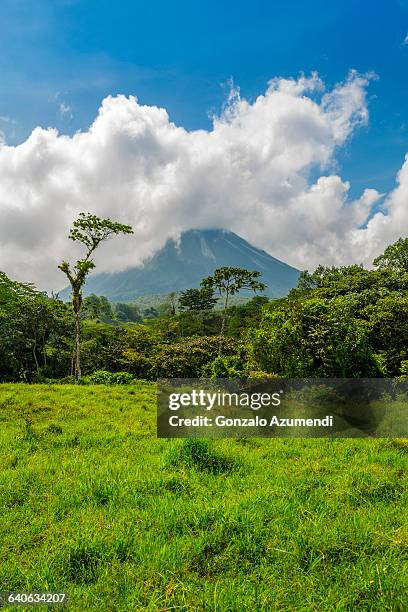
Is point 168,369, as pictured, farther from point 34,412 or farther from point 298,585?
point 298,585

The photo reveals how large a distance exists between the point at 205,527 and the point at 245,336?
17.4 m

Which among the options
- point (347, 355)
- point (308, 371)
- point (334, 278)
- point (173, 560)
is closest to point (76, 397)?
point (308, 371)

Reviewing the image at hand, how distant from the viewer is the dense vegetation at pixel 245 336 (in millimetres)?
13430

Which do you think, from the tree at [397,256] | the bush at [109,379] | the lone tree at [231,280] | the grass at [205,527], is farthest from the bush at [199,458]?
the tree at [397,256]

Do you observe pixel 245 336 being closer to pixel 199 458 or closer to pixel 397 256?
pixel 199 458

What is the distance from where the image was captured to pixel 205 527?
4199mm

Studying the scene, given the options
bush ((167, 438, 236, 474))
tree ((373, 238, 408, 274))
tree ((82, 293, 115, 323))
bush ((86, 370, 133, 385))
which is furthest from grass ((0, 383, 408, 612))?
tree ((373, 238, 408, 274))

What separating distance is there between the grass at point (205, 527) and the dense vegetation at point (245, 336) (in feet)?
19.9

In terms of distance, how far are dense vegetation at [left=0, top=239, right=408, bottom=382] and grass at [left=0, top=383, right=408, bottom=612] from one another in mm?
6056

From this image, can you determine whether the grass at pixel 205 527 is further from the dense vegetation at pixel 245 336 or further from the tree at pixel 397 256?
the tree at pixel 397 256

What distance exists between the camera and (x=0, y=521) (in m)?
4.30

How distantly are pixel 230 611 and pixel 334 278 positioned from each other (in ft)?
161

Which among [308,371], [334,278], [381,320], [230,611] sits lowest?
[230,611]

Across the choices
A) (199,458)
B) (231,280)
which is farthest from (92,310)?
(199,458)
